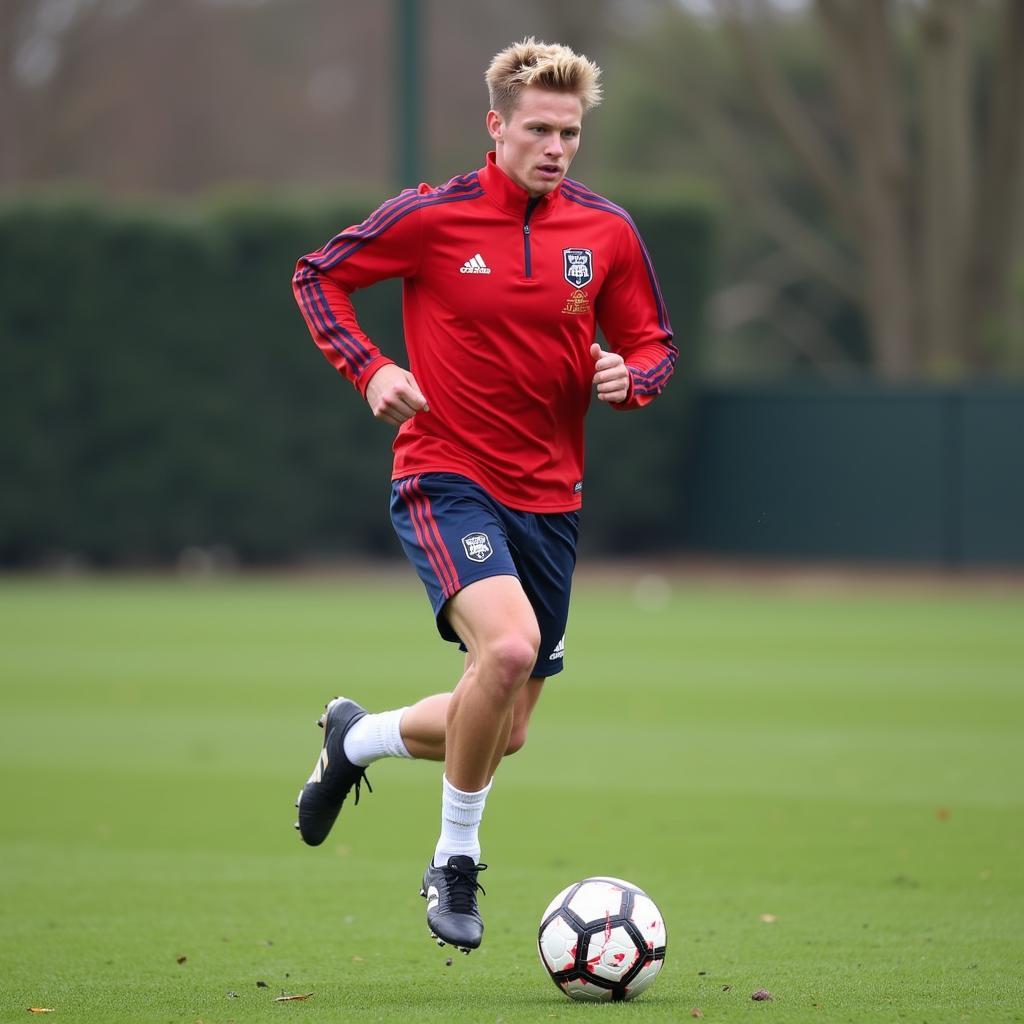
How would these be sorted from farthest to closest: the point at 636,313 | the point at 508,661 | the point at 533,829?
1. the point at 533,829
2. the point at 636,313
3. the point at 508,661

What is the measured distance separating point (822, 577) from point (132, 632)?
11484 millimetres

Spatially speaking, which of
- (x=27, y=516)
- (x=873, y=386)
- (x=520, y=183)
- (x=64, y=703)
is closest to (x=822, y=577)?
(x=873, y=386)

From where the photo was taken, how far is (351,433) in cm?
2686

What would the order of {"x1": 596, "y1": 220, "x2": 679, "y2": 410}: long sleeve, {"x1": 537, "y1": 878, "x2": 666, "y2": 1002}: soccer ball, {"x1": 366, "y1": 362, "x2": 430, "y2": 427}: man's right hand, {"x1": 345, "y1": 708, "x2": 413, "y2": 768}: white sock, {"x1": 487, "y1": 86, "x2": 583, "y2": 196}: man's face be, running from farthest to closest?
{"x1": 345, "y1": 708, "x2": 413, "y2": 768}: white sock, {"x1": 596, "y1": 220, "x2": 679, "y2": 410}: long sleeve, {"x1": 487, "y1": 86, "x2": 583, "y2": 196}: man's face, {"x1": 366, "y1": 362, "x2": 430, "y2": 427}: man's right hand, {"x1": 537, "y1": 878, "x2": 666, "y2": 1002}: soccer ball

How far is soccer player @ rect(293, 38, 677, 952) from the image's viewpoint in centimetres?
593

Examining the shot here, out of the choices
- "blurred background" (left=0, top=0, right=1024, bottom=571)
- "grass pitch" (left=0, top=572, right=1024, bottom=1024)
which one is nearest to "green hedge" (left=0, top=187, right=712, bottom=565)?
"blurred background" (left=0, top=0, right=1024, bottom=571)

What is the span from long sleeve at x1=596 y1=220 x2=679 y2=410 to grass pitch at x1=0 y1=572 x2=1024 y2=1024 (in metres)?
2.03

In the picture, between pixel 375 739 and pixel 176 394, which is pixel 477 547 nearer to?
pixel 375 739

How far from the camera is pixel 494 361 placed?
20.1ft

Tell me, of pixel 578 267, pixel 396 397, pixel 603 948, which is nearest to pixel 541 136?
pixel 578 267

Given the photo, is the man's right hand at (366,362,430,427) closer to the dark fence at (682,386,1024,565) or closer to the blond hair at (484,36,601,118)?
the blond hair at (484,36,601,118)

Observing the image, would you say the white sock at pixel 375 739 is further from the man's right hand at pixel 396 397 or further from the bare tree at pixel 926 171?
the bare tree at pixel 926 171

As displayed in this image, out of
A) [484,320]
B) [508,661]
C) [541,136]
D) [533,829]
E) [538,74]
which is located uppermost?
[538,74]

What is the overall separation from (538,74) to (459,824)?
95.9 inches
